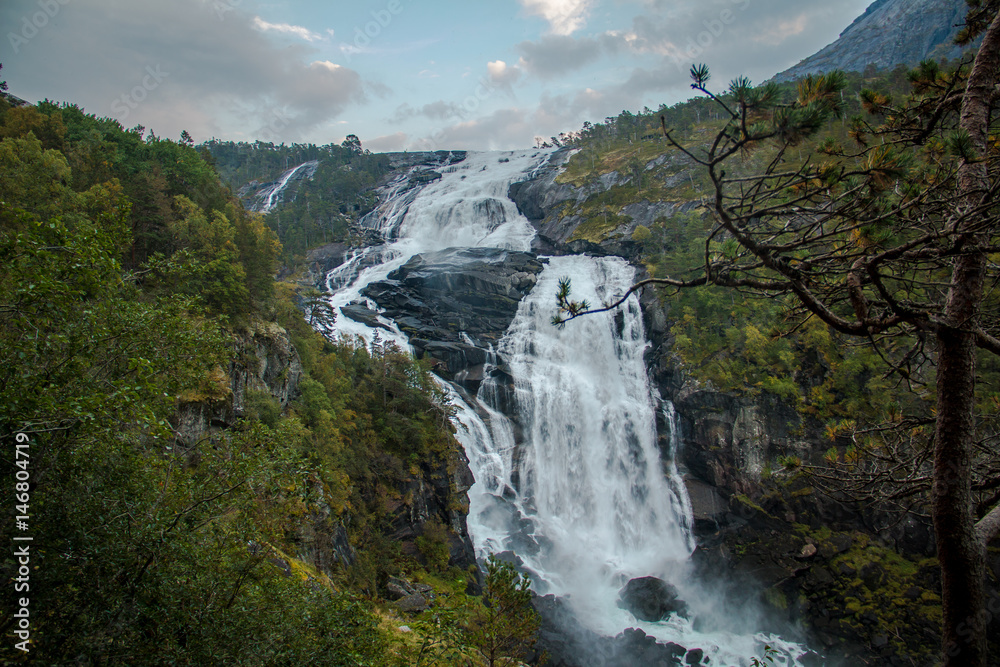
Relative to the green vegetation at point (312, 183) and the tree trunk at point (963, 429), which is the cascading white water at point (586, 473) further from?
the green vegetation at point (312, 183)

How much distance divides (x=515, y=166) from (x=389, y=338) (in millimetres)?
56492

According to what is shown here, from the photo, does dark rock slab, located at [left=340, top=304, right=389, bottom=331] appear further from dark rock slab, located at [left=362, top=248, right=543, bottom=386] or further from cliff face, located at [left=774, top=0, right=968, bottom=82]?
cliff face, located at [left=774, top=0, right=968, bottom=82]

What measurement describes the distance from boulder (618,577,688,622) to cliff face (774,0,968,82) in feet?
467

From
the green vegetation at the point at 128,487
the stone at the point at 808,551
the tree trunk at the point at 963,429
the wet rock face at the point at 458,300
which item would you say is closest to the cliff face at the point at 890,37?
the wet rock face at the point at 458,300

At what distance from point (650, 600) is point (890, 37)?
219595mm

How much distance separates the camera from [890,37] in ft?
514

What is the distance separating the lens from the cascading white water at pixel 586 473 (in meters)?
21.9

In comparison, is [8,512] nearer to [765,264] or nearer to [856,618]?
[765,264]

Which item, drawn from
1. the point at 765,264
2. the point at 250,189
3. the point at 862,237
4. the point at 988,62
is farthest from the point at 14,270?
the point at 250,189

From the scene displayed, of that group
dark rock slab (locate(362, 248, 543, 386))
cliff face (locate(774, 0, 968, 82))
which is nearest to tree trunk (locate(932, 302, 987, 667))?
dark rock slab (locate(362, 248, 543, 386))

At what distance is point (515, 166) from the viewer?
266ft

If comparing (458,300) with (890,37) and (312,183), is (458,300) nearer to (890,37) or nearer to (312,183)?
(312,183)

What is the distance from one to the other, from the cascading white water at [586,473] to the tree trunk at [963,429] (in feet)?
53.2

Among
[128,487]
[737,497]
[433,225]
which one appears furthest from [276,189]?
[128,487]
